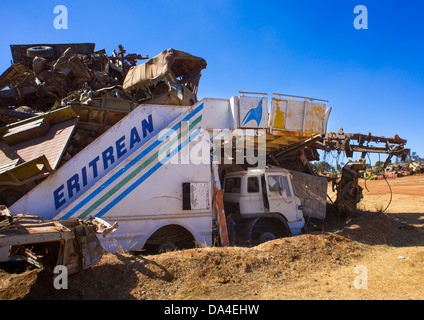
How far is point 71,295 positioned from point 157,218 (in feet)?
7.81

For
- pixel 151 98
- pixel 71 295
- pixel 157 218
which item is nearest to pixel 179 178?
pixel 157 218

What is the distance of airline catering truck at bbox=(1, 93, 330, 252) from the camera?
17.6ft

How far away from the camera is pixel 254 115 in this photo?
23.5 ft

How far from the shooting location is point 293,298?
3.73 meters

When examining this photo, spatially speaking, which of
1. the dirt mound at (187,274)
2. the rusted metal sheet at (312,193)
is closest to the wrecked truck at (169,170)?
the dirt mound at (187,274)

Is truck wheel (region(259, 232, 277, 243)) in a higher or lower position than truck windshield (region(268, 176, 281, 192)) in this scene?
lower

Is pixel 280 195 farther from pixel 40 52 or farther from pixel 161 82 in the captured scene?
pixel 40 52

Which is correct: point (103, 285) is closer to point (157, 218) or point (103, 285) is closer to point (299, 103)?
point (157, 218)

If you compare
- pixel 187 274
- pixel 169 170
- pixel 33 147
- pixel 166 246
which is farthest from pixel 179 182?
pixel 33 147

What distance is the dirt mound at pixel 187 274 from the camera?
361 cm

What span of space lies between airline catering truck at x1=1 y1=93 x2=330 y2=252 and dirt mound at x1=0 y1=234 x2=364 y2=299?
3.62 feet

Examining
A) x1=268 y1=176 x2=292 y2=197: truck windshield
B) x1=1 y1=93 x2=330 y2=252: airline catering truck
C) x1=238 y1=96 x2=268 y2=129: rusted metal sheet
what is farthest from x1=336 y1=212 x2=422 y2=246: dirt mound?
x1=238 y1=96 x2=268 y2=129: rusted metal sheet

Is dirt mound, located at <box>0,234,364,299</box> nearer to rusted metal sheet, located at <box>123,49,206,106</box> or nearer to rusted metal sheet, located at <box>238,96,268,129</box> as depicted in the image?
rusted metal sheet, located at <box>238,96,268,129</box>

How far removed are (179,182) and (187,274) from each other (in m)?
2.24
